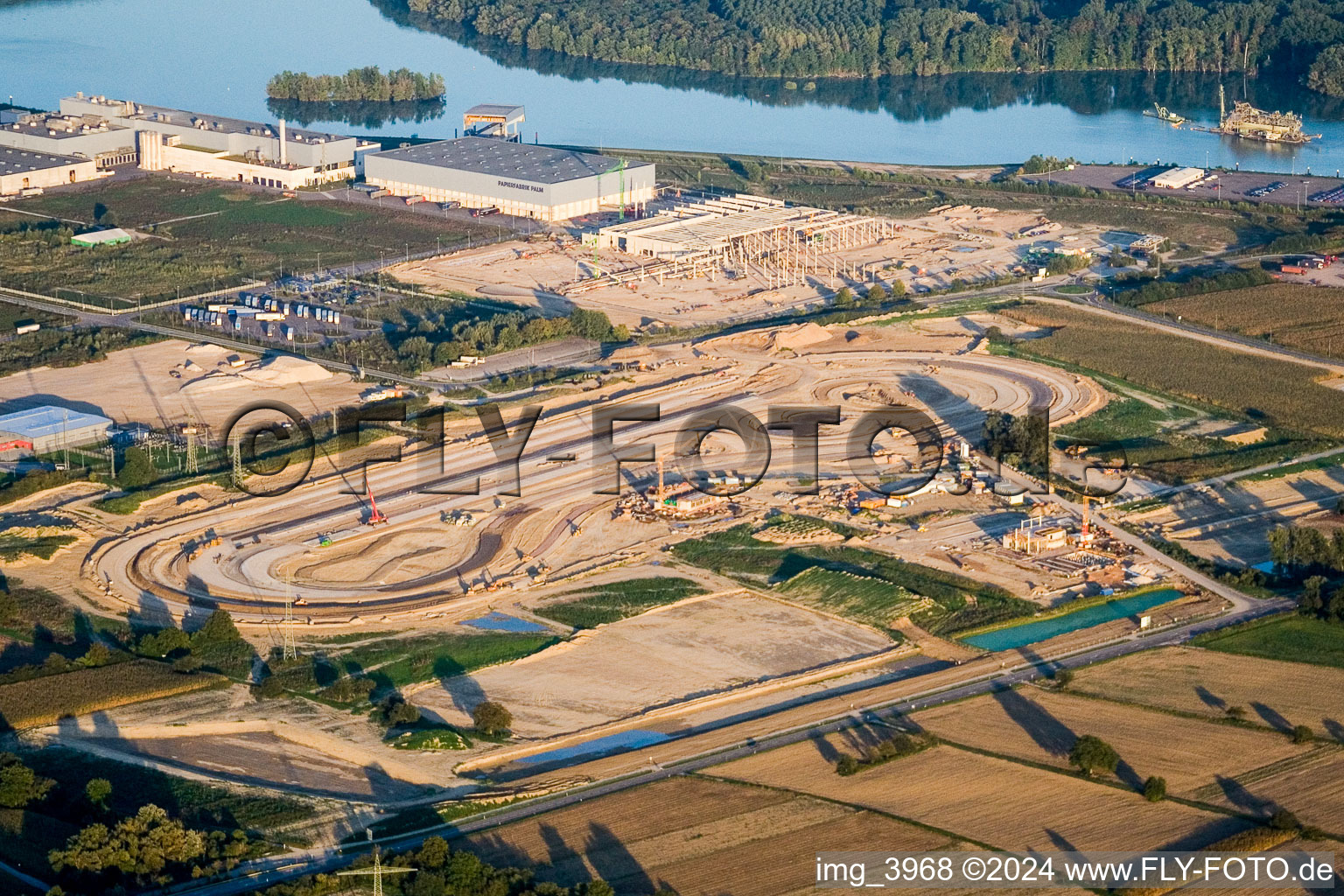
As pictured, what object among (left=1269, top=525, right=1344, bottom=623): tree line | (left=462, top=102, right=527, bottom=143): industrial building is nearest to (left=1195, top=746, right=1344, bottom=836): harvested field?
(left=1269, top=525, right=1344, bottom=623): tree line

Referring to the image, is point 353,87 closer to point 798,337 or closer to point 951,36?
point 951,36

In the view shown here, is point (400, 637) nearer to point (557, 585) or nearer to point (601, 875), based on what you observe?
point (557, 585)

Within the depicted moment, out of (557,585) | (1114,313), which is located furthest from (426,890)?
(1114,313)

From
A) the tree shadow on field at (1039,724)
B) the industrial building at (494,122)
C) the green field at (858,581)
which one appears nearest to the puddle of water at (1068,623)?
the green field at (858,581)

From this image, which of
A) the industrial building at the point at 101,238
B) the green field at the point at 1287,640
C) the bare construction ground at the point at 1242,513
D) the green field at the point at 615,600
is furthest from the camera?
the industrial building at the point at 101,238

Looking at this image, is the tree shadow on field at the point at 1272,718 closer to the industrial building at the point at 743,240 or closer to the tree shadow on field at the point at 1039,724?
the tree shadow on field at the point at 1039,724
